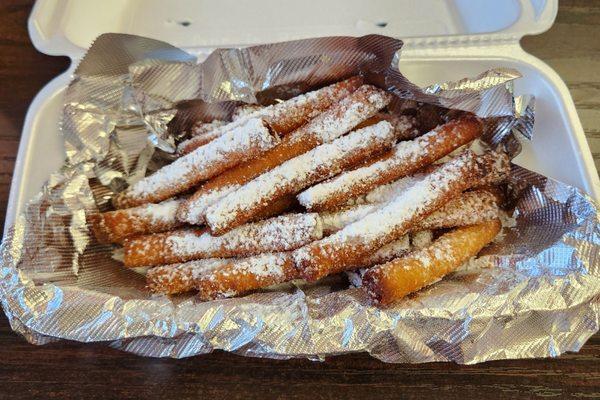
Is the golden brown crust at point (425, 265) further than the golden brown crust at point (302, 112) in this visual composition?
No

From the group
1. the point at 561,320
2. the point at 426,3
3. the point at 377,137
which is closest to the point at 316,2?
the point at 426,3

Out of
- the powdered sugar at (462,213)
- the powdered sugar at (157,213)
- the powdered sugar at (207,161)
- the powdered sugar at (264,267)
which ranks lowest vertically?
the powdered sugar at (157,213)

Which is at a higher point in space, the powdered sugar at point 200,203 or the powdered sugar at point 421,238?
the powdered sugar at point 421,238

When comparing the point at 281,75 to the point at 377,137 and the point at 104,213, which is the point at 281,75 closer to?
the point at 377,137

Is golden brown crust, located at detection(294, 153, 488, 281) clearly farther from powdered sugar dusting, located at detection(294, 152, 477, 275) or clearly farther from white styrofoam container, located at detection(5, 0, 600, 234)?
white styrofoam container, located at detection(5, 0, 600, 234)

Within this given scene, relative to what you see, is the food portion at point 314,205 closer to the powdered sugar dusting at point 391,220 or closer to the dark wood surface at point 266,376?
the powdered sugar dusting at point 391,220

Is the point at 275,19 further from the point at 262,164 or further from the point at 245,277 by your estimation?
the point at 245,277

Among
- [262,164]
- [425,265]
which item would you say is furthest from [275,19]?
[425,265]

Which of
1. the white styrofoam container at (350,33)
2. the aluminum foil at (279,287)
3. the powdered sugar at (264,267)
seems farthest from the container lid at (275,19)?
the powdered sugar at (264,267)
